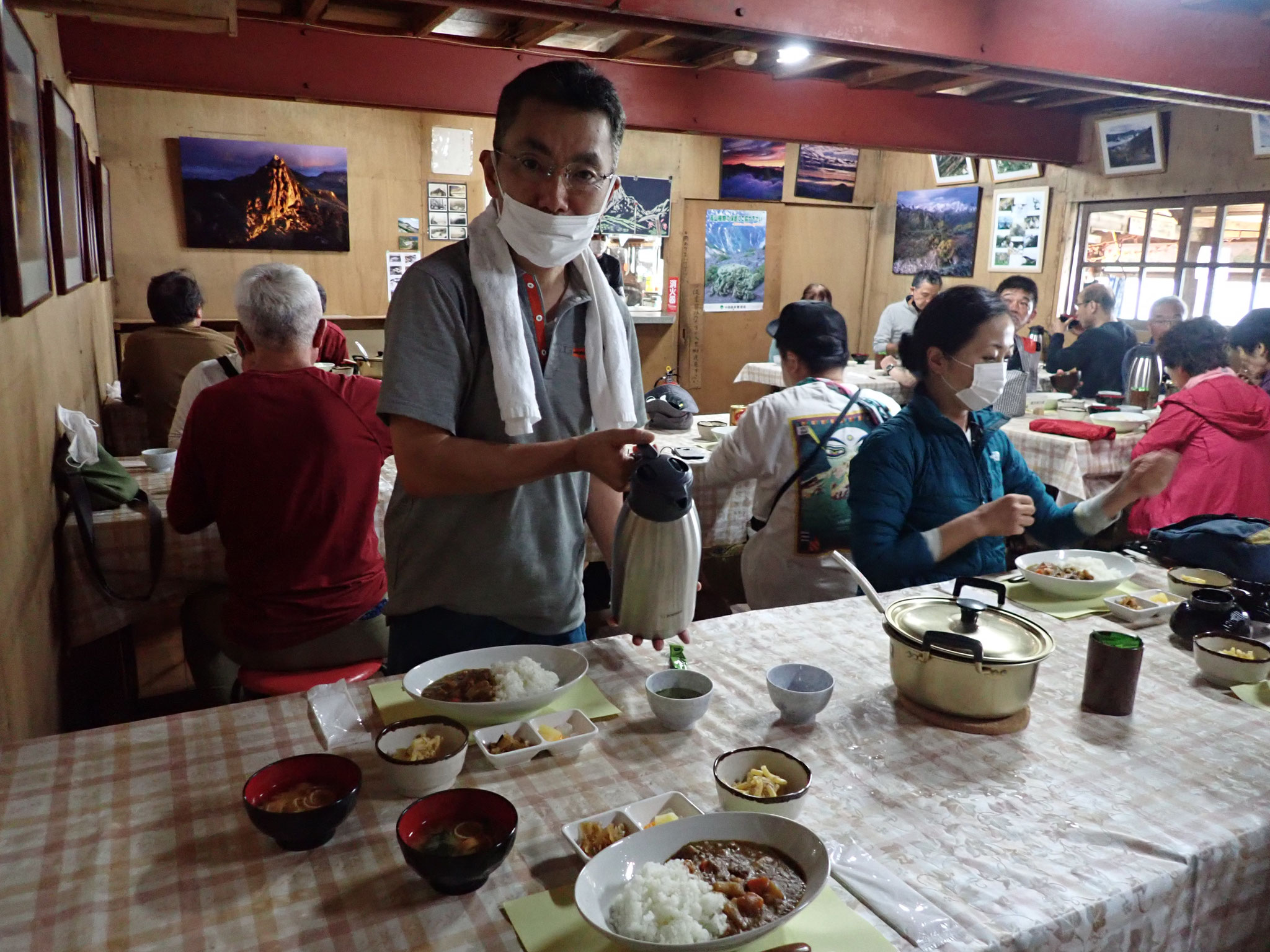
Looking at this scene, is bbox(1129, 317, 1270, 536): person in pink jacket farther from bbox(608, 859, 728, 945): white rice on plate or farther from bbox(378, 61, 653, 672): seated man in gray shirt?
bbox(608, 859, 728, 945): white rice on plate

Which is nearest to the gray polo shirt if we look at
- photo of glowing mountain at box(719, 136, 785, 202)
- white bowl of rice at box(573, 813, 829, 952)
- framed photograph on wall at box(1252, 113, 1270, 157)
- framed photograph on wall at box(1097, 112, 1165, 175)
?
white bowl of rice at box(573, 813, 829, 952)

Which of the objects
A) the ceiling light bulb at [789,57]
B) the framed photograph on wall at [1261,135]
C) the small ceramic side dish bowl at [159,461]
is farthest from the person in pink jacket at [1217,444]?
the small ceramic side dish bowl at [159,461]

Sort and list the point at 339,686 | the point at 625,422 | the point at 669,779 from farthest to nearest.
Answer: the point at 625,422 < the point at 339,686 < the point at 669,779

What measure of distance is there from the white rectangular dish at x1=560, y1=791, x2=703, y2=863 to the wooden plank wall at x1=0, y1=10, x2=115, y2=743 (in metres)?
1.43

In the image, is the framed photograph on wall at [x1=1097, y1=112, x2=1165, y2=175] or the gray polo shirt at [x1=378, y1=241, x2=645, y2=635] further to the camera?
the framed photograph on wall at [x1=1097, y1=112, x2=1165, y2=175]

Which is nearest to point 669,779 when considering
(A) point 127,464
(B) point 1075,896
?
(B) point 1075,896

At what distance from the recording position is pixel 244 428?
2.14 metres

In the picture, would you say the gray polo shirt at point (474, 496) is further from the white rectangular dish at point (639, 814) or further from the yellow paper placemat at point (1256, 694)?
the yellow paper placemat at point (1256, 694)

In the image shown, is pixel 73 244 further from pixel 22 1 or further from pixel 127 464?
pixel 22 1

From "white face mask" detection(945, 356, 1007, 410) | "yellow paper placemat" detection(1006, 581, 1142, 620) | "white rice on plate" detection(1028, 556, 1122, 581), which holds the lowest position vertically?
"yellow paper placemat" detection(1006, 581, 1142, 620)

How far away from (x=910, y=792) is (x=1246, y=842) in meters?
0.41

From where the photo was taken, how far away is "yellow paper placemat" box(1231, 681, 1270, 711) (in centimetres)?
146

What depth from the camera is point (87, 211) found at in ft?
14.1

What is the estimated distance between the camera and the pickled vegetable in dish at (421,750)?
3.79ft
